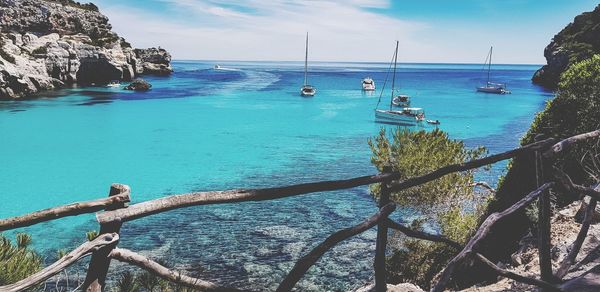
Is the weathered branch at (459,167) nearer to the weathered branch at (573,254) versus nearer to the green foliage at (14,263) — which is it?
the weathered branch at (573,254)

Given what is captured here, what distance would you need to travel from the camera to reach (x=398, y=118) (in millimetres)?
57031

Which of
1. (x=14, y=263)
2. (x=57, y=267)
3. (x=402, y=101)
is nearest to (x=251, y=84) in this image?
(x=402, y=101)

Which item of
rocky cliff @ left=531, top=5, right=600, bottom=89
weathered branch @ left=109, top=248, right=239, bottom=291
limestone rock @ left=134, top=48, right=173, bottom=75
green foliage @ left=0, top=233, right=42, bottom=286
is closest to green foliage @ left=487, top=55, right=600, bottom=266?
weathered branch @ left=109, top=248, right=239, bottom=291

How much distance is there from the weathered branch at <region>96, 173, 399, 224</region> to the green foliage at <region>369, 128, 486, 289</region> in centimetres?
1286

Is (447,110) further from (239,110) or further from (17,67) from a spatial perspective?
(17,67)

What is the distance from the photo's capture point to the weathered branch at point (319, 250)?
316 cm

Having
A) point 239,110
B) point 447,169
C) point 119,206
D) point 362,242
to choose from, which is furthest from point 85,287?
point 239,110

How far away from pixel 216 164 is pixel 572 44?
9478 centimetres

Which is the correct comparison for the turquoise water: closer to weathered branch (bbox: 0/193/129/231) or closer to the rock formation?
the rock formation

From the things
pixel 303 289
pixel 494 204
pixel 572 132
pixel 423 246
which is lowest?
pixel 303 289

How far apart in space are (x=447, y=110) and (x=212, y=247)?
6298 cm

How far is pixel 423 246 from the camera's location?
1578 cm

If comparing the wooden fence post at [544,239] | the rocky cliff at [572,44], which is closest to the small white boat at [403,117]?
the rocky cliff at [572,44]

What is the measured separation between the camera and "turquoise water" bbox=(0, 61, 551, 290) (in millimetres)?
18750
